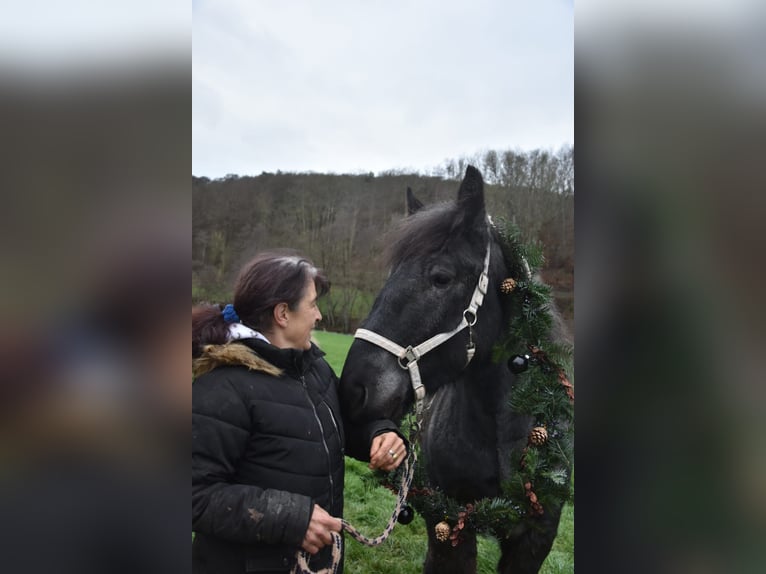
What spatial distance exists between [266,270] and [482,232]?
1.05 meters

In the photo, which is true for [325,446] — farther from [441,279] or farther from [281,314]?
[441,279]

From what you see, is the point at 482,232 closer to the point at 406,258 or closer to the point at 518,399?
the point at 406,258

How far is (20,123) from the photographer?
74cm

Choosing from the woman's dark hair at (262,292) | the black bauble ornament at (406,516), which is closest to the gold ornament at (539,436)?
the black bauble ornament at (406,516)

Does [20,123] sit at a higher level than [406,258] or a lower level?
higher

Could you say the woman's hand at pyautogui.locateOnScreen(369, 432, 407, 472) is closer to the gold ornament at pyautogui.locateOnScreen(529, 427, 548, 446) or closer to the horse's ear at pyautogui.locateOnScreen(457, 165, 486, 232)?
the gold ornament at pyautogui.locateOnScreen(529, 427, 548, 446)

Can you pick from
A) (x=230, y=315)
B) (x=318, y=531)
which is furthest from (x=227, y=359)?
(x=318, y=531)

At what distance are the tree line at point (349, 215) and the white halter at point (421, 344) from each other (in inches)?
15.7

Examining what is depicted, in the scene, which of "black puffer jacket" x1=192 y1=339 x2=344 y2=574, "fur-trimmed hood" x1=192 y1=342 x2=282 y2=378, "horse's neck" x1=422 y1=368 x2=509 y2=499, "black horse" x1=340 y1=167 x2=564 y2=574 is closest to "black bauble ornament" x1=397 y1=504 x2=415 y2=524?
"black horse" x1=340 y1=167 x2=564 y2=574

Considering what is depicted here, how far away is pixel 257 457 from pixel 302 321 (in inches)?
17.9

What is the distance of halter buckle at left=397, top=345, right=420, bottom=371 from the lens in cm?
194

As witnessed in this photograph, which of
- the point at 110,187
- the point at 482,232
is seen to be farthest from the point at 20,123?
the point at 482,232

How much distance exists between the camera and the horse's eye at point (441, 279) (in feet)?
6.74

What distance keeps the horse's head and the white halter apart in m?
0.01
